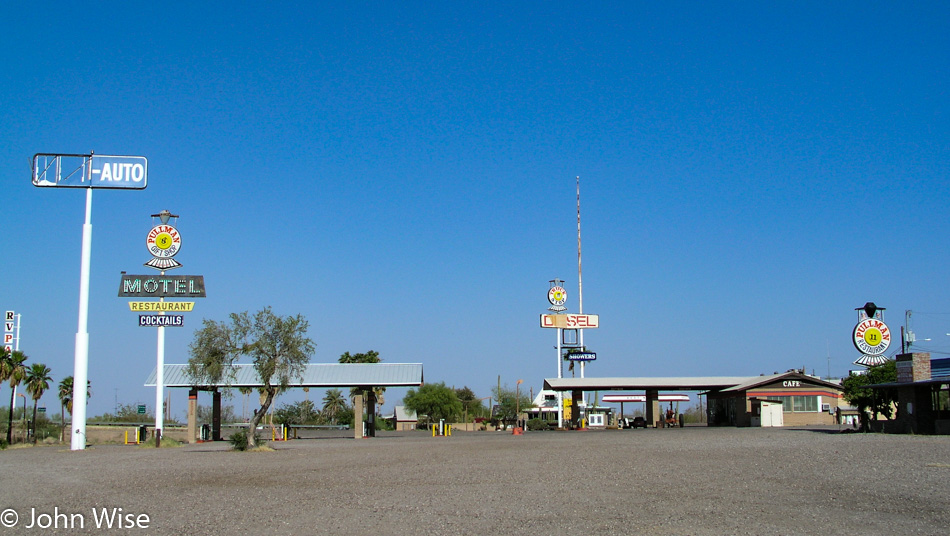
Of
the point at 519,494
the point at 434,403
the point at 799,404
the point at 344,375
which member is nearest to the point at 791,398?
the point at 799,404

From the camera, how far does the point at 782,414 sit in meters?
53.5

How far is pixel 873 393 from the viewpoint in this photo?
38.2 meters

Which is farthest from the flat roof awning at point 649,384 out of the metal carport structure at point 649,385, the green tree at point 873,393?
the green tree at point 873,393

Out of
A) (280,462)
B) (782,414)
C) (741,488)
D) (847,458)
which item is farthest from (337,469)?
(782,414)

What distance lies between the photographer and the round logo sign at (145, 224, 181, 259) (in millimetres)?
46188

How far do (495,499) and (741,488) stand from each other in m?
4.78

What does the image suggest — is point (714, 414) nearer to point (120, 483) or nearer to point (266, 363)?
point (266, 363)

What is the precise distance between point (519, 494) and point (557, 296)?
63.0m

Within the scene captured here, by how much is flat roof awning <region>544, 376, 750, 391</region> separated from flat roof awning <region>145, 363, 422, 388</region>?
539 inches

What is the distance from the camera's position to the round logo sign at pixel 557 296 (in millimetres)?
77188

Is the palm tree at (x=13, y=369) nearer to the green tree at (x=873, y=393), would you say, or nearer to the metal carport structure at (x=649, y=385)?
the metal carport structure at (x=649, y=385)

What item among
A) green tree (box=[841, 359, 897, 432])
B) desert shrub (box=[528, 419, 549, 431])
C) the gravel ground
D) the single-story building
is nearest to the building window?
the single-story building

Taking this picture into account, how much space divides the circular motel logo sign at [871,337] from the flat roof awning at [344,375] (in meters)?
25.9

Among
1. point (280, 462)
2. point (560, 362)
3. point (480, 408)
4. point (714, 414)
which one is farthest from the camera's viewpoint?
point (480, 408)
